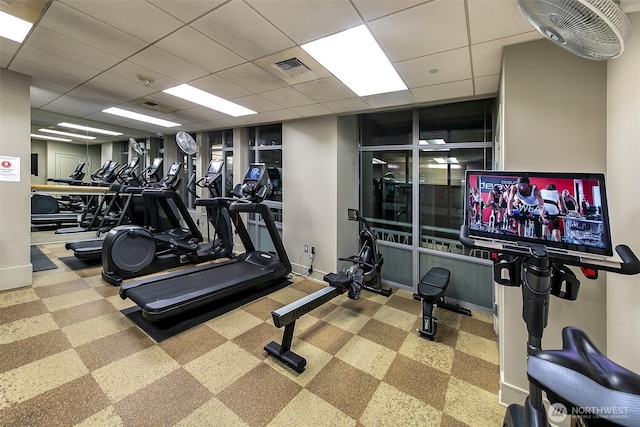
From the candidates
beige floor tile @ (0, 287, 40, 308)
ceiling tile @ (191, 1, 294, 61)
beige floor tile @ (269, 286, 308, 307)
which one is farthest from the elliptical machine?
beige floor tile @ (0, 287, 40, 308)

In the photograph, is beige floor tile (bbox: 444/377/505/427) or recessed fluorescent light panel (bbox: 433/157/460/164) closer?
beige floor tile (bbox: 444/377/505/427)

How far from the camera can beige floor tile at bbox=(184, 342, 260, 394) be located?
2121 millimetres

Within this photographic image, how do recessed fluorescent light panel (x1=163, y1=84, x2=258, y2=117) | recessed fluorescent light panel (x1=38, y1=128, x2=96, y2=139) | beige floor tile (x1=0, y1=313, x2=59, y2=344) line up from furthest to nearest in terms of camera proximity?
recessed fluorescent light panel (x1=38, y1=128, x2=96, y2=139) < recessed fluorescent light panel (x1=163, y1=84, x2=258, y2=117) < beige floor tile (x1=0, y1=313, x2=59, y2=344)

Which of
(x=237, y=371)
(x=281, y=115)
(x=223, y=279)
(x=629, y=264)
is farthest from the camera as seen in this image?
(x=281, y=115)

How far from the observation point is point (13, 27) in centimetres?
232

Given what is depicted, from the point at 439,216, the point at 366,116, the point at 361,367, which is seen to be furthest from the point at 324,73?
the point at 361,367

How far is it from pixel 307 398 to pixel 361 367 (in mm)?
590

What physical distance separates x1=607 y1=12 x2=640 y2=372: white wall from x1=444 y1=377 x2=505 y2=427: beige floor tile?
0.82 meters

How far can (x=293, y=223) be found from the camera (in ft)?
16.3

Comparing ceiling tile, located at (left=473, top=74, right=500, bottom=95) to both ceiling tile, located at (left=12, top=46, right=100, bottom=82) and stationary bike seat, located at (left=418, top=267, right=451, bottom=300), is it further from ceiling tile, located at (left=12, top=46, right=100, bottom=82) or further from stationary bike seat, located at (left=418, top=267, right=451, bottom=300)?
ceiling tile, located at (left=12, top=46, right=100, bottom=82)

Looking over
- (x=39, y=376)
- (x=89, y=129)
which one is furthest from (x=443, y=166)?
(x=89, y=129)

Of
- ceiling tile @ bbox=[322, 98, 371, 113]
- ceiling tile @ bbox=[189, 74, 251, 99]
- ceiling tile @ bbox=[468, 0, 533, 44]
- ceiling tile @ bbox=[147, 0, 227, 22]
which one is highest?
ceiling tile @ bbox=[189, 74, 251, 99]

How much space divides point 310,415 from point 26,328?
3.04 m

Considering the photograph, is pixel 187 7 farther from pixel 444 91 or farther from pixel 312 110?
pixel 444 91
